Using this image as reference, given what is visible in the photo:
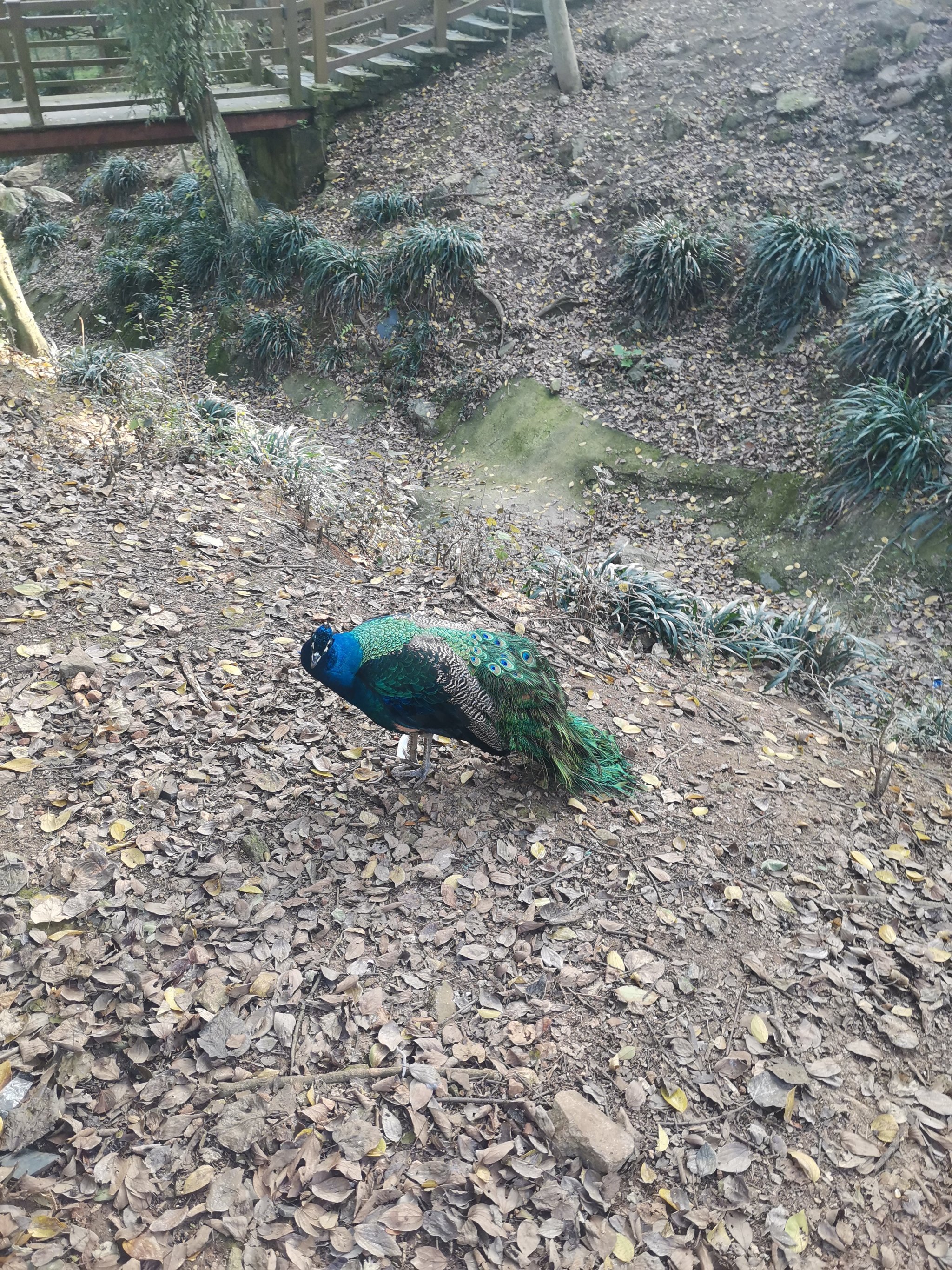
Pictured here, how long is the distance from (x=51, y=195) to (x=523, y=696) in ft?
49.6

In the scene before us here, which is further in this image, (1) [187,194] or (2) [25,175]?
(2) [25,175]

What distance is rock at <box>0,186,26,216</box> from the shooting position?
46.4 ft

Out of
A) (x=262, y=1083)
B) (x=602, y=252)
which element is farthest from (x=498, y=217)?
(x=262, y=1083)

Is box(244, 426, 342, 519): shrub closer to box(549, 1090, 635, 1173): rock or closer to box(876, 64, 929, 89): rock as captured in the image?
box(549, 1090, 635, 1173): rock

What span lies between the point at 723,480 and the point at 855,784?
12.6 feet

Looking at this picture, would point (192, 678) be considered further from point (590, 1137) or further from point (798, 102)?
point (798, 102)

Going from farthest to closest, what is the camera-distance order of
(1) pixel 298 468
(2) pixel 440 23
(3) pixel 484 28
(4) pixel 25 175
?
(4) pixel 25 175 < (3) pixel 484 28 < (2) pixel 440 23 < (1) pixel 298 468

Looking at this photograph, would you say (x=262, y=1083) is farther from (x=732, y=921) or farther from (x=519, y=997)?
(x=732, y=921)

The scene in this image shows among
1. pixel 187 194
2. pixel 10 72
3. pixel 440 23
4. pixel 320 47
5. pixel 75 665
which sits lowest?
pixel 75 665

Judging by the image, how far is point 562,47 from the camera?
36.6 ft

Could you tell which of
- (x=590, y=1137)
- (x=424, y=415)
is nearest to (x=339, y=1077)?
(x=590, y=1137)

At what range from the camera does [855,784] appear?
166 inches

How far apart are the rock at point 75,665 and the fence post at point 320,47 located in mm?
11016

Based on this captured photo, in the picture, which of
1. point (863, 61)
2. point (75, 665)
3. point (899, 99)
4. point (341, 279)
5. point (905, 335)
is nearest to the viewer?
point (75, 665)
